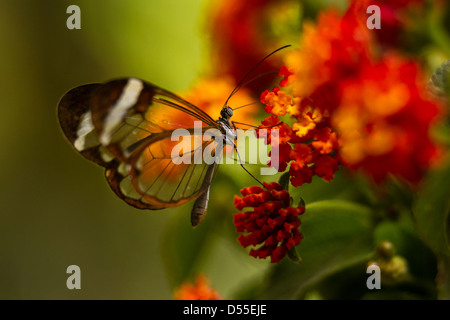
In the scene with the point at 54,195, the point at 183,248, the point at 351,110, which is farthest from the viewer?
the point at 54,195

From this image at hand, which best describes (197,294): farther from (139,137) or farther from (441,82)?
(441,82)

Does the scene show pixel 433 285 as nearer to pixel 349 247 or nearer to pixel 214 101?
pixel 349 247

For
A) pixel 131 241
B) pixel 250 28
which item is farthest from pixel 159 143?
pixel 131 241

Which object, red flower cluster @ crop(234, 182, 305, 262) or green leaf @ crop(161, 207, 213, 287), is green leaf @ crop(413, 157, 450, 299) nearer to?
red flower cluster @ crop(234, 182, 305, 262)

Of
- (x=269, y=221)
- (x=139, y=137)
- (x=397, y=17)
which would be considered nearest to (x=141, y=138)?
(x=139, y=137)

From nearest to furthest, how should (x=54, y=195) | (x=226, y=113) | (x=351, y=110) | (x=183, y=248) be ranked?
1. (x=351, y=110)
2. (x=226, y=113)
3. (x=183, y=248)
4. (x=54, y=195)

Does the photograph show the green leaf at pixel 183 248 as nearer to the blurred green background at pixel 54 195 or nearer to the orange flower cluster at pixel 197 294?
the orange flower cluster at pixel 197 294

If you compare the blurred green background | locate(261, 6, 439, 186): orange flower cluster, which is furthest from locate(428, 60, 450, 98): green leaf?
the blurred green background

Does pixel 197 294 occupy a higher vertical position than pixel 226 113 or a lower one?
lower
